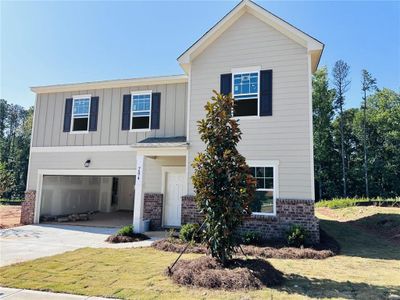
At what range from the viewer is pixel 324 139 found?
3256 centimetres

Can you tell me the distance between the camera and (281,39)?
35.6ft

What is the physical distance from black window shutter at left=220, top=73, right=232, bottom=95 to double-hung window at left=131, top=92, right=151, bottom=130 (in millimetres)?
3828

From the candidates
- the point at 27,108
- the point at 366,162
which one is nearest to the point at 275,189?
the point at 366,162

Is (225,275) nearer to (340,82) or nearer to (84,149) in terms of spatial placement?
(84,149)

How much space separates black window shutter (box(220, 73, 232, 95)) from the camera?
11297 mm

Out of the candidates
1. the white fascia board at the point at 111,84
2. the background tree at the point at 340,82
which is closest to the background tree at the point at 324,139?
the background tree at the point at 340,82

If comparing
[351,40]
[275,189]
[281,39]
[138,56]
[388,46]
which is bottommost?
[275,189]

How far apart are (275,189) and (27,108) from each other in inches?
1930

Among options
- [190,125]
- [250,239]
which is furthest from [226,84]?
[250,239]

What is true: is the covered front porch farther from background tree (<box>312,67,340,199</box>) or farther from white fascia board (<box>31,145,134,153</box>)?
background tree (<box>312,67,340,199</box>)

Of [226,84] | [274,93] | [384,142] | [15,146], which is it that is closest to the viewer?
[274,93]

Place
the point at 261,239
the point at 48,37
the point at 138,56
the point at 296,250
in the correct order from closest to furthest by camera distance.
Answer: the point at 296,250 → the point at 261,239 → the point at 48,37 → the point at 138,56

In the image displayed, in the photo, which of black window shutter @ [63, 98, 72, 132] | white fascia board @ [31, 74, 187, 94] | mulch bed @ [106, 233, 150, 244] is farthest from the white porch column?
black window shutter @ [63, 98, 72, 132]

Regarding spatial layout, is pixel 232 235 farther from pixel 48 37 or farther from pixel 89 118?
pixel 48 37
